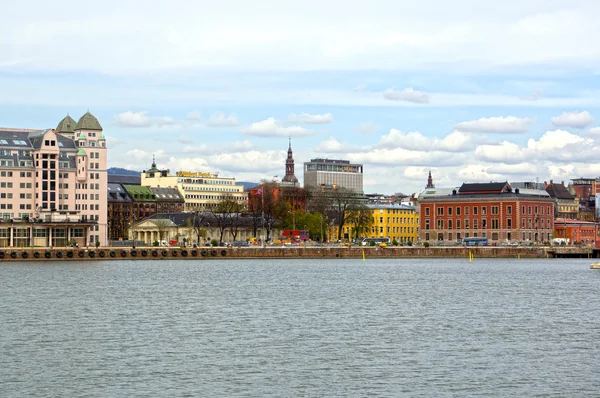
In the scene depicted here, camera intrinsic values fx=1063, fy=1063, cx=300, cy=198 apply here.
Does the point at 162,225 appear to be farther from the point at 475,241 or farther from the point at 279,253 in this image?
the point at 475,241

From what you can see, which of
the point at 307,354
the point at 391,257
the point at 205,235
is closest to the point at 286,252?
the point at 391,257

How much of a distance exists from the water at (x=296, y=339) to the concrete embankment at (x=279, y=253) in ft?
151

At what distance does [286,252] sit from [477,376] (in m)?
119

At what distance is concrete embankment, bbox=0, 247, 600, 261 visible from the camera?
13874 centimetres

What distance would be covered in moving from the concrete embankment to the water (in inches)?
1814

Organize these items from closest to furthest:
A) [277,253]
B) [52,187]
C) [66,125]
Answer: [277,253], [52,187], [66,125]

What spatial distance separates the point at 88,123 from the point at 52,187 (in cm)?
1528

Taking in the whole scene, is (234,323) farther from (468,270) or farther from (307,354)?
(468,270)

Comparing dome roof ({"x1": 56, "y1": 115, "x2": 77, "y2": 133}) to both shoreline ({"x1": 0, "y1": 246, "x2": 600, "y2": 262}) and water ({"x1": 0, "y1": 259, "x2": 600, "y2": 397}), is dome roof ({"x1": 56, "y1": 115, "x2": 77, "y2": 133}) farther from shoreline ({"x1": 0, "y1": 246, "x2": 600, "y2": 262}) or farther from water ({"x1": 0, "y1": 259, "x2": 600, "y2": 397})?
water ({"x1": 0, "y1": 259, "x2": 600, "y2": 397})

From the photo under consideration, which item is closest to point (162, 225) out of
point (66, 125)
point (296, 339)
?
point (66, 125)

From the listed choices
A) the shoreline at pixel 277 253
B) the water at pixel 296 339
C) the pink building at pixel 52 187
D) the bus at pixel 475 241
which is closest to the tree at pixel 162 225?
the pink building at pixel 52 187

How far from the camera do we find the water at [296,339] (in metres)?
39.8

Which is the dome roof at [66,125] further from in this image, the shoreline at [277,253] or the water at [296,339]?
the water at [296,339]

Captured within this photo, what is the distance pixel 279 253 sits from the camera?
159 m
